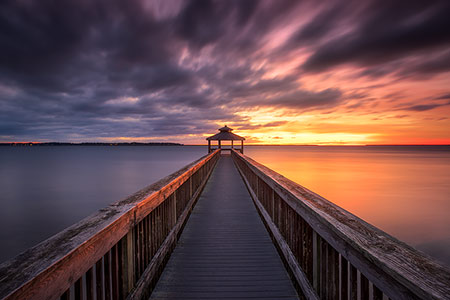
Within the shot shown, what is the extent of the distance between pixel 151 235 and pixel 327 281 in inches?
75.6

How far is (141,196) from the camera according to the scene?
2.28 meters

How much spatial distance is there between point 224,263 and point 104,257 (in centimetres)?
181

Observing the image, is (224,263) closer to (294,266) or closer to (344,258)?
(294,266)

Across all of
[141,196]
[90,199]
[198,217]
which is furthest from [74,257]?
[90,199]

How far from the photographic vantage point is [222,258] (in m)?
3.22

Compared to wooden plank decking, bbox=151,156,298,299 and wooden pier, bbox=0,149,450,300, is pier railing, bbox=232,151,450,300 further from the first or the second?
wooden plank decking, bbox=151,156,298,299

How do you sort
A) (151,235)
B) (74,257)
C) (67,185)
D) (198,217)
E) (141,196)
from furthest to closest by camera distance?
(67,185)
(198,217)
(151,235)
(141,196)
(74,257)

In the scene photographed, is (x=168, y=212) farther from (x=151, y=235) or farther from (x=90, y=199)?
(x=90, y=199)

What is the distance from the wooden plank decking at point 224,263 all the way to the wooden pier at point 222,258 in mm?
13

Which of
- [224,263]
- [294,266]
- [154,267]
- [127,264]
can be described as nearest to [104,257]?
[127,264]

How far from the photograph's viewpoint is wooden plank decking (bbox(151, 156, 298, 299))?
2.49m

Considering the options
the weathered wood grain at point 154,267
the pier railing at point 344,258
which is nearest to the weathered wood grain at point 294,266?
the pier railing at point 344,258

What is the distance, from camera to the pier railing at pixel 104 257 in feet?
3.27

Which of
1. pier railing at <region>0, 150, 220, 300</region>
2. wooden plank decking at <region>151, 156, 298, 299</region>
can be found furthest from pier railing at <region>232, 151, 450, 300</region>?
pier railing at <region>0, 150, 220, 300</region>
